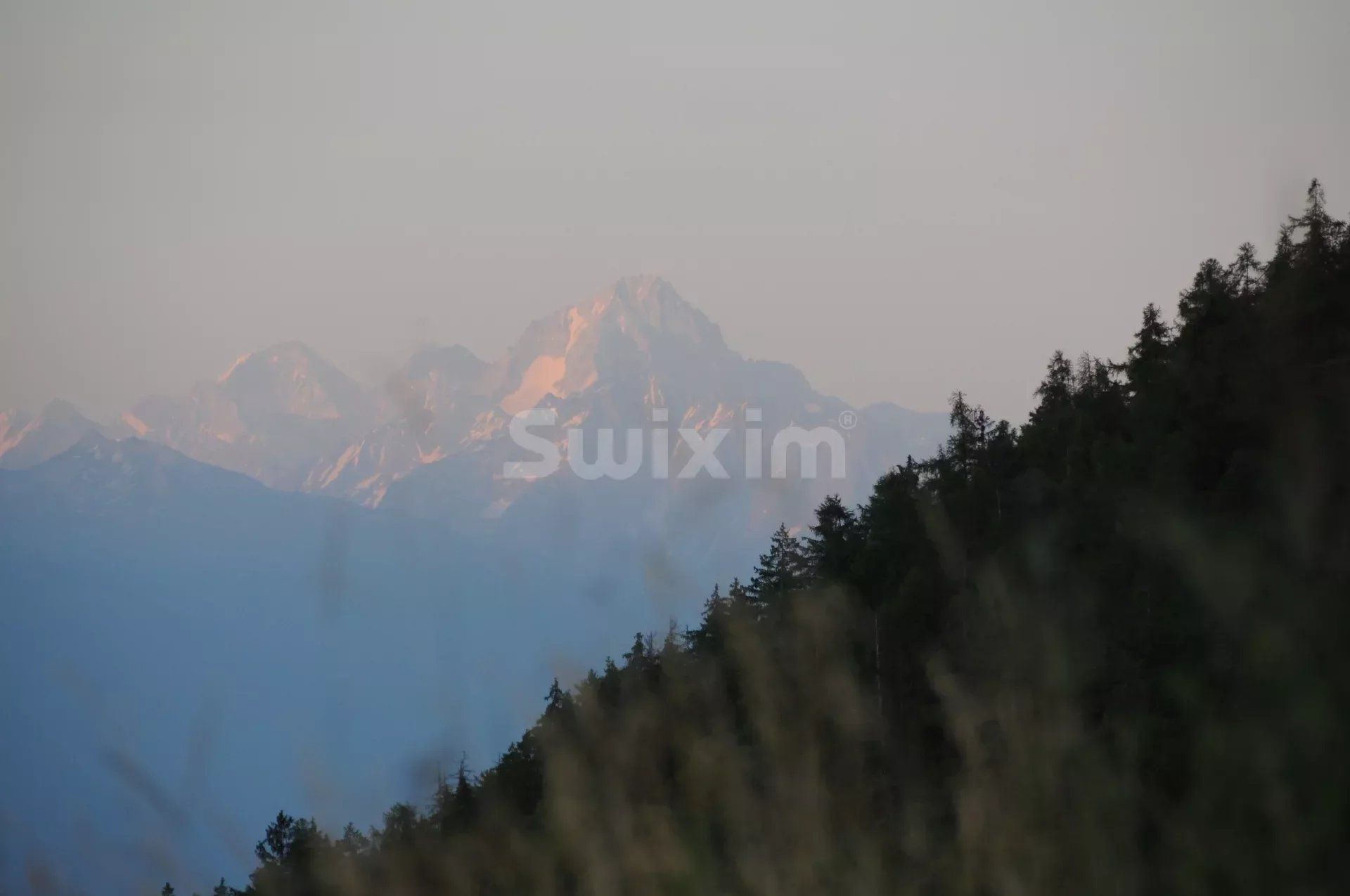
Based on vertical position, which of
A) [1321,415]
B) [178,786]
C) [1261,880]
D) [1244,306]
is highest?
[1244,306]

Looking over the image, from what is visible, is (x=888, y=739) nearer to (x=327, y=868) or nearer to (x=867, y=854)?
(x=867, y=854)

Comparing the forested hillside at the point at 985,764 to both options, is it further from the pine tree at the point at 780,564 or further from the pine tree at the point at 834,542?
the pine tree at the point at 780,564

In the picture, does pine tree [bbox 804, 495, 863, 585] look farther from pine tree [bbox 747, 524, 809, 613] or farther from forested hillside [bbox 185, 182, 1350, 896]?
forested hillside [bbox 185, 182, 1350, 896]

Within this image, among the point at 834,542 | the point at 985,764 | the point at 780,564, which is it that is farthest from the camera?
the point at 834,542

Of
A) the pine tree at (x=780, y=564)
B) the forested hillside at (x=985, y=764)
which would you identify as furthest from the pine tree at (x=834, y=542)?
the forested hillside at (x=985, y=764)

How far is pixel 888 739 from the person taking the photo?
4.94 meters

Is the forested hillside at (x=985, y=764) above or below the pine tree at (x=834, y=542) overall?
below

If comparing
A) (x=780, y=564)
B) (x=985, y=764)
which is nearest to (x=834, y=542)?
(x=780, y=564)

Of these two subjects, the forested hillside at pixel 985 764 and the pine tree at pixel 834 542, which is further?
the pine tree at pixel 834 542

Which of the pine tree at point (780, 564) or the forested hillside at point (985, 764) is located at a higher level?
the pine tree at point (780, 564)

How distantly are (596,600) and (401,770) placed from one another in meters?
3.40

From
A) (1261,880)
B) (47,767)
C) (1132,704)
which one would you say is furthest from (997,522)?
(47,767)

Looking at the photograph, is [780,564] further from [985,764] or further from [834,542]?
[985,764]

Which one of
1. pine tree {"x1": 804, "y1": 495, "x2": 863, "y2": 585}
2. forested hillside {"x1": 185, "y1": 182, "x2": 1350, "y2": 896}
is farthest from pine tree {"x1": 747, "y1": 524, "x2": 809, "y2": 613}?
forested hillside {"x1": 185, "y1": 182, "x2": 1350, "y2": 896}
